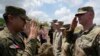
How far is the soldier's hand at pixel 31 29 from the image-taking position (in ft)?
19.5

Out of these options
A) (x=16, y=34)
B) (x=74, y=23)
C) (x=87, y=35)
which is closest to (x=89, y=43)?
(x=87, y=35)

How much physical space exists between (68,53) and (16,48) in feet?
10.2

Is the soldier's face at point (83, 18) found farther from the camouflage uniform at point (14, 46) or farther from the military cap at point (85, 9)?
the camouflage uniform at point (14, 46)

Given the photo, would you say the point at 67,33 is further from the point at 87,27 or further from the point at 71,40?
the point at 87,27

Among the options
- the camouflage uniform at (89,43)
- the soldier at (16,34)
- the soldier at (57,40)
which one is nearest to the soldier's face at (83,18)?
the camouflage uniform at (89,43)

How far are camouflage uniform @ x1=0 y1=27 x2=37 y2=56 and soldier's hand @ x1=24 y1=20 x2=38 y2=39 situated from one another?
77mm

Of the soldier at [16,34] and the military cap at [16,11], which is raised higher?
the military cap at [16,11]

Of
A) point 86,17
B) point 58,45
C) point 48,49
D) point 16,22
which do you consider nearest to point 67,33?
point 86,17

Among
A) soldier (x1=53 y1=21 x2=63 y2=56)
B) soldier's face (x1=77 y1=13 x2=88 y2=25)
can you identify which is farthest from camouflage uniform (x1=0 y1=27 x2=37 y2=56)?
soldier (x1=53 y1=21 x2=63 y2=56)

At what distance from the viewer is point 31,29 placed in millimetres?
5992

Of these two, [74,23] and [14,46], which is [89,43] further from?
[14,46]

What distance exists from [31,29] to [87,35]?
6.53ft

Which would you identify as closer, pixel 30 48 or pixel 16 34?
pixel 30 48

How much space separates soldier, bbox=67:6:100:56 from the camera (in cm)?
752
